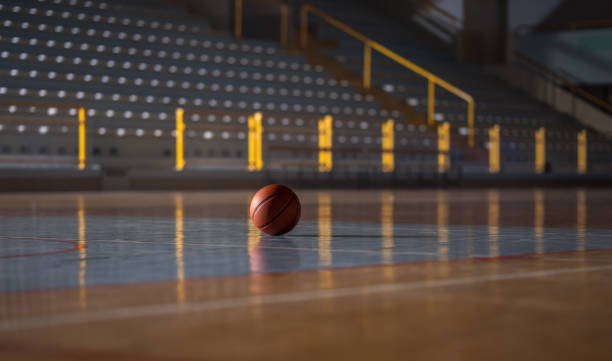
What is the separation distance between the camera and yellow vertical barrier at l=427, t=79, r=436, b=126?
19297mm

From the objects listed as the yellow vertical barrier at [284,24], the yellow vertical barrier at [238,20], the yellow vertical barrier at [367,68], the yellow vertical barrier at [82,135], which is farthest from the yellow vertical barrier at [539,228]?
the yellow vertical barrier at [284,24]

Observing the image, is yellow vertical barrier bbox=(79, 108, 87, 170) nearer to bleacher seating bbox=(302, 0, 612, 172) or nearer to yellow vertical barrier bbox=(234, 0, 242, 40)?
yellow vertical barrier bbox=(234, 0, 242, 40)

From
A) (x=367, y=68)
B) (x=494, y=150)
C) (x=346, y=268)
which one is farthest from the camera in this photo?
(x=367, y=68)

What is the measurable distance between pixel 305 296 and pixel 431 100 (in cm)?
1754

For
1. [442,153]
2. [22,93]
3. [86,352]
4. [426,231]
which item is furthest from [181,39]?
[86,352]

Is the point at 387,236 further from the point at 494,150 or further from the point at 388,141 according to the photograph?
the point at 494,150

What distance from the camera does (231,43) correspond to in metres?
18.9

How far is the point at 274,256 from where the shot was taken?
3.88m

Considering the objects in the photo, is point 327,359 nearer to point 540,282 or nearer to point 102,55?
point 540,282

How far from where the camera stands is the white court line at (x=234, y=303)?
220 cm

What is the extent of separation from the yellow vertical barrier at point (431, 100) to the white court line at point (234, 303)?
16.2 m

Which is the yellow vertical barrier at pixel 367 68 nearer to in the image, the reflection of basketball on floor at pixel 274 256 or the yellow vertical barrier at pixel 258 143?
the yellow vertical barrier at pixel 258 143

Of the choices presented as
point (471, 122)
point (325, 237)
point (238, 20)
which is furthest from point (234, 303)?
point (238, 20)

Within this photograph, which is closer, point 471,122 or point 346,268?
point 346,268
